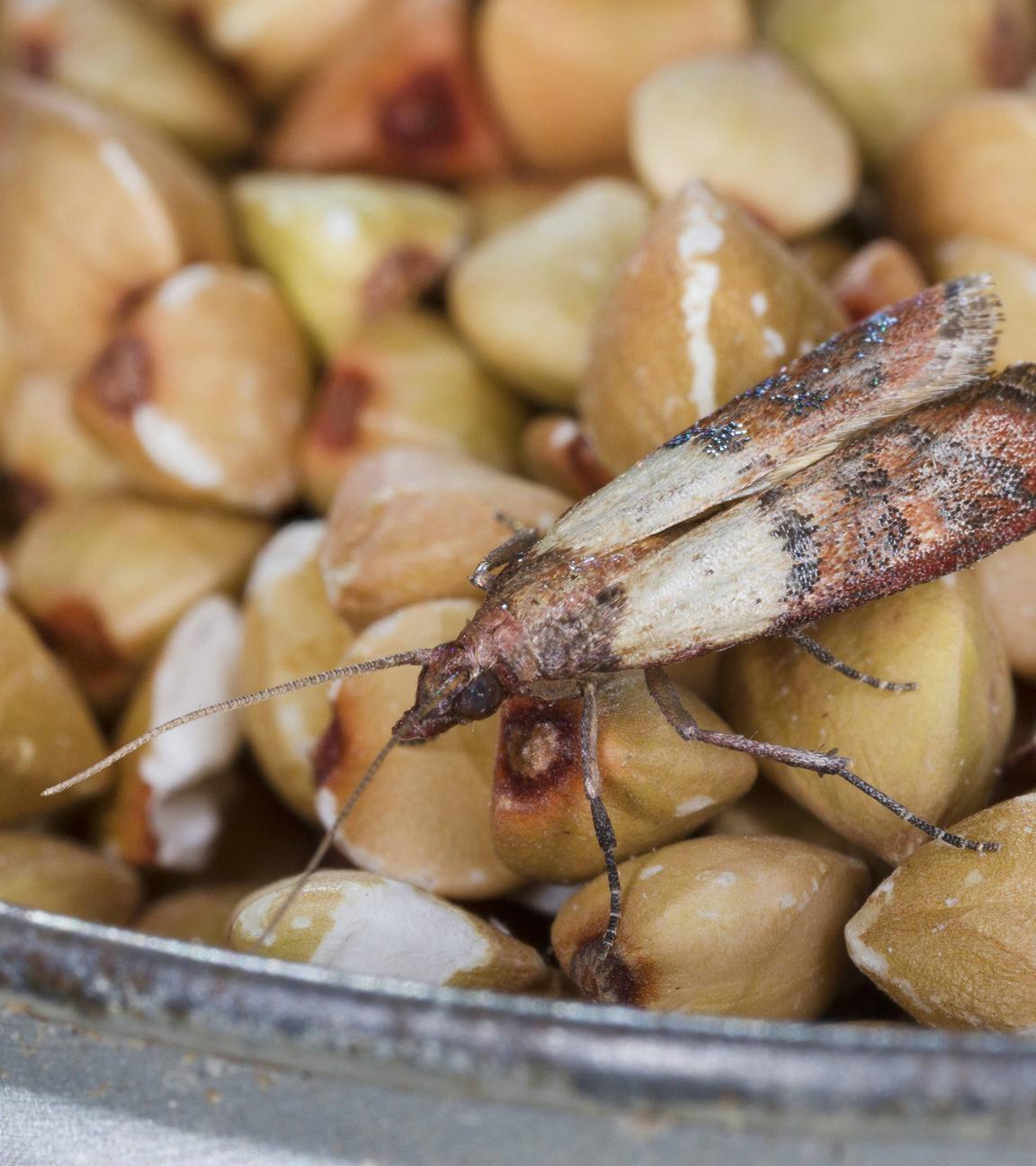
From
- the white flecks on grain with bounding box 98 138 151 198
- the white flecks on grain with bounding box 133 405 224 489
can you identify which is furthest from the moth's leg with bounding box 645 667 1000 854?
the white flecks on grain with bounding box 98 138 151 198

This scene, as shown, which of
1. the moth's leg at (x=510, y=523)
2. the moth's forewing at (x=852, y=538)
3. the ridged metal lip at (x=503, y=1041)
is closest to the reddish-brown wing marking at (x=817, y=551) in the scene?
the moth's forewing at (x=852, y=538)

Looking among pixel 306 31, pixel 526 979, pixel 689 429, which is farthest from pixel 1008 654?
pixel 306 31

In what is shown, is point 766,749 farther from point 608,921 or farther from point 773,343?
point 773,343

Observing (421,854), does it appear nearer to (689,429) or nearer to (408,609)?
(408,609)

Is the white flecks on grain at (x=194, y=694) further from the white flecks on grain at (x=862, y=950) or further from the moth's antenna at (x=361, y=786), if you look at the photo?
the white flecks on grain at (x=862, y=950)

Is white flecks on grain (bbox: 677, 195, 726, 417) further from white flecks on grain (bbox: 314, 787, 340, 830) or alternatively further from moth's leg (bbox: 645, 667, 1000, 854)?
white flecks on grain (bbox: 314, 787, 340, 830)
